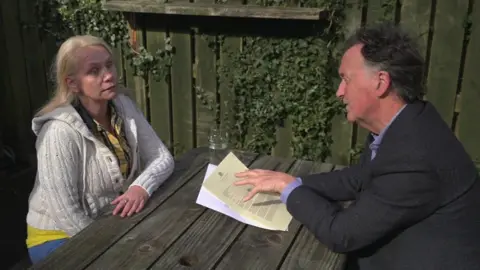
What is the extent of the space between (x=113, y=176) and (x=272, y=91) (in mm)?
1835

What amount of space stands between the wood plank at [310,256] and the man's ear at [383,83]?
0.55 m

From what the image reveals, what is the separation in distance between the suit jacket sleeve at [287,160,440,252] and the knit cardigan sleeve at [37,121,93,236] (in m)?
1.05

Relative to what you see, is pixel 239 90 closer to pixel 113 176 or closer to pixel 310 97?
pixel 310 97

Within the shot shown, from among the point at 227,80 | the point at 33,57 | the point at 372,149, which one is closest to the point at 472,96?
the point at 227,80

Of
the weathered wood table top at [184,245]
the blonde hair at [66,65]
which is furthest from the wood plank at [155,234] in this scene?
the blonde hair at [66,65]

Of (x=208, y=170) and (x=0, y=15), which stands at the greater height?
(x=0, y=15)

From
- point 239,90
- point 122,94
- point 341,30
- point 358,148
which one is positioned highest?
point 341,30

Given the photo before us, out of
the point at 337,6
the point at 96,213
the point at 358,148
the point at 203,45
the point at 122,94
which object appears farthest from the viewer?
A: the point at 203,45

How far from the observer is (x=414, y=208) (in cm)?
147

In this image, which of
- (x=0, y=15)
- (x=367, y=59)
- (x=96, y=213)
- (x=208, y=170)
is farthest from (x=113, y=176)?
(x=0, y=15)

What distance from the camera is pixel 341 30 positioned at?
3.41 m

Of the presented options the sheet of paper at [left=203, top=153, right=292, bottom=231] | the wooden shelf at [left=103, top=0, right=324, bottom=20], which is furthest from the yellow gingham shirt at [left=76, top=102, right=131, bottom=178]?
the wooden shelf at [left=103, top=0, right=324, bottom=20]

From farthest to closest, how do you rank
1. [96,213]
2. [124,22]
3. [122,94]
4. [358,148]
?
[124,22]
[358,148]
[122,94]
[96,213]

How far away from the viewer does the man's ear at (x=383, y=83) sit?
1.54 m
